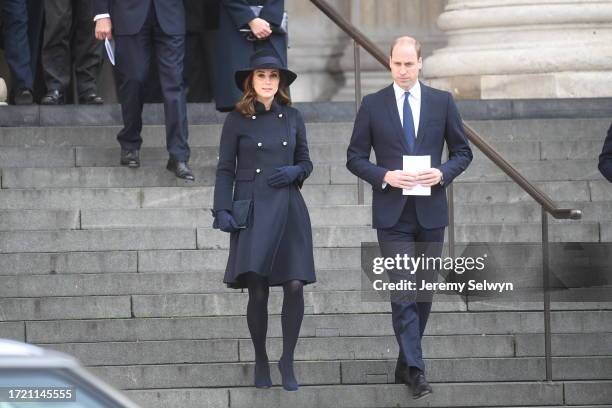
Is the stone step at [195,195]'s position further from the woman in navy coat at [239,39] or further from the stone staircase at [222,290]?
the woman in navy coat at [239,39]

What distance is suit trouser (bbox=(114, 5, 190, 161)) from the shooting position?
10.8m

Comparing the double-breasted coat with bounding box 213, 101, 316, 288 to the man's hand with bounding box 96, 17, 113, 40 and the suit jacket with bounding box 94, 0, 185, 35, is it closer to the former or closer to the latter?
the suit jacket with bounding box 94, 0, 185, 35

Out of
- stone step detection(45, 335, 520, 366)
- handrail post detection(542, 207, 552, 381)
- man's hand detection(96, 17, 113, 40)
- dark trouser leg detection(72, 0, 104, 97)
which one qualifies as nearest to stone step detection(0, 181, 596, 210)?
man's hand detection(96, 17, 113, 40)

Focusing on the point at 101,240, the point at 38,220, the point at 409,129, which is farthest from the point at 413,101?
the point at 38,220

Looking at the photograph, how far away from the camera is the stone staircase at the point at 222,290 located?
8883 millimetres

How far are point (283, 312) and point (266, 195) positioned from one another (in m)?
0.59

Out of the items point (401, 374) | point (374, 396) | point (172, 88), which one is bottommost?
point (374, 396)

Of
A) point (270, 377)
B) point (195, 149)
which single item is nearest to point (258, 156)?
point (270, 377)

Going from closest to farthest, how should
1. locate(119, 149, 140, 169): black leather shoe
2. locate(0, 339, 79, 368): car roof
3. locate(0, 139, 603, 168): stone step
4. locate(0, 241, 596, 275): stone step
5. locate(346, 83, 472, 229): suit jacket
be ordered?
1. locate(0, 339, 79, 368): car roof
2. locate(346, 83, 472, 229): suit jacket
3. locate(0, 241, 596, 275): stone step
4. locate(119, 149, 140, 169): black leather shoe
5. locate(0, 139, 603, 168): stone step

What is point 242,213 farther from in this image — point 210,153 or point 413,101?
point 210,153

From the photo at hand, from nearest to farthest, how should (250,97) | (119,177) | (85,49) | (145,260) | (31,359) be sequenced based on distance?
1. (31,359)
2. (250,97)
3. (145,260)
4. (119,177)
5. (85,49)

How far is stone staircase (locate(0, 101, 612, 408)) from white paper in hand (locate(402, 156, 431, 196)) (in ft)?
3.30

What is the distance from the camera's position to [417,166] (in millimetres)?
8500

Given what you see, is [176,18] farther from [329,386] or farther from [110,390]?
[110,390]
